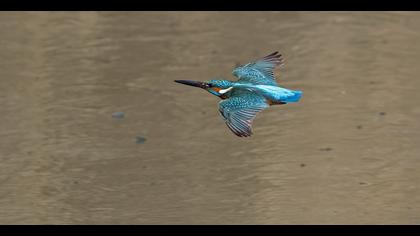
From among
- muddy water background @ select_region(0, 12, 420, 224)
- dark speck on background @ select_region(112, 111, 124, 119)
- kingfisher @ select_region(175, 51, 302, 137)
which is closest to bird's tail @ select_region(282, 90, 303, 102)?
kingfisher @ select_region(175, 51, 302, 137)

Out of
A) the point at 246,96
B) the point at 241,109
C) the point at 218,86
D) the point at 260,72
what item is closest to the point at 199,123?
the point at 260,72

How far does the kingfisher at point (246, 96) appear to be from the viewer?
4.61m

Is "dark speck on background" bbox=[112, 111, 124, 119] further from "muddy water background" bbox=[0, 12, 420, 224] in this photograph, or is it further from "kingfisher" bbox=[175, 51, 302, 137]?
"kingfisher" bbox=[175, 51, 302, 137]

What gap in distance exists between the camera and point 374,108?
629cm

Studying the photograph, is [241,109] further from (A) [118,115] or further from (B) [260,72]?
(A) [118,115]

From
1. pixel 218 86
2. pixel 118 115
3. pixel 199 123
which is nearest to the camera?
pixel 218 86

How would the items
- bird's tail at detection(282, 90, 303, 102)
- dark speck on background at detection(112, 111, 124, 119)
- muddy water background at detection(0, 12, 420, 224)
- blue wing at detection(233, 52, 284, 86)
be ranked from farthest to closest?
dark speck on background at detection(112, 111, 124, 119)
muddy water background at detection(0, 12, 420, 224)
blue wing at detection(233, 52, 284, 86)
bird's tail at detection(282, 90, 303, 102)

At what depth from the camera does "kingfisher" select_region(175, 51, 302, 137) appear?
461cm

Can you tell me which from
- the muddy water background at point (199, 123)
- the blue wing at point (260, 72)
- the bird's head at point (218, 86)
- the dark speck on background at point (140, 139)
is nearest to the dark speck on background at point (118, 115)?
the muddy water background at point (199, 123)

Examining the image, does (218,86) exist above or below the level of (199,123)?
above

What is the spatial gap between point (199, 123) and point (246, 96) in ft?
4.46

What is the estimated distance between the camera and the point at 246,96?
4.82 m

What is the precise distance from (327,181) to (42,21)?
2940 mm

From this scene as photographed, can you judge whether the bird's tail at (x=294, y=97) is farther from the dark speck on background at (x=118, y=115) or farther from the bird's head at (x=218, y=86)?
the dark speck on background at (x=118, y=115)
